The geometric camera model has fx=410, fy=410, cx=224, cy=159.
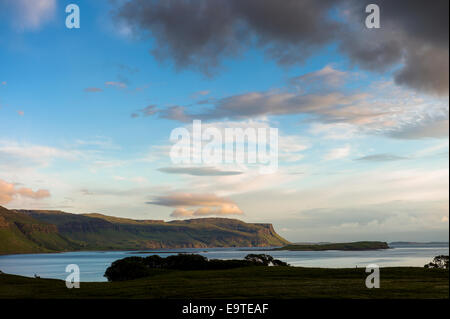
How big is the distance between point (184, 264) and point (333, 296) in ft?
271

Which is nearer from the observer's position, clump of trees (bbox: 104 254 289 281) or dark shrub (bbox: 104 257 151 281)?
dark shrub (bbox: 104 257 151 281)

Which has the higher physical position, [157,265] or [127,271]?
[127,271]

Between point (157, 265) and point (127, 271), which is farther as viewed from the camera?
point (157, 265)

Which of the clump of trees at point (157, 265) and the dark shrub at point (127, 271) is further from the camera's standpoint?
the clump of trees at point (157, 265)
